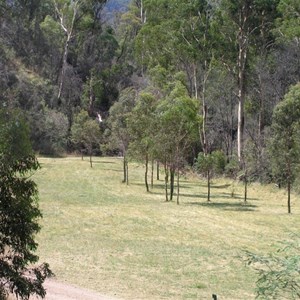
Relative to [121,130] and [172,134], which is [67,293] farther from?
[121,130]

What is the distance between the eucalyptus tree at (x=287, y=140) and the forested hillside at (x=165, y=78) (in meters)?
0.08

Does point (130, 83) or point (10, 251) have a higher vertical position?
point (130, 83)

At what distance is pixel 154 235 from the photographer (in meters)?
24.7

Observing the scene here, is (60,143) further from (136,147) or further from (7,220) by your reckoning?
(7,220)

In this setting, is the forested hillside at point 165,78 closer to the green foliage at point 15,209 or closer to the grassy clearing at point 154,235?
the grassy clearing at point 154,235

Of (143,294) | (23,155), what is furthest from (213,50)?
(23,155)

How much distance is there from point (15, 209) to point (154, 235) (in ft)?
52.1

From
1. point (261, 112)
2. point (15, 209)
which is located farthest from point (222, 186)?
point (15, 209)

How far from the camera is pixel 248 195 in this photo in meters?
42.5

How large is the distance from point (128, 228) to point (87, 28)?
5575 centimetres

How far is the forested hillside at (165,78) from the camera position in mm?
38812

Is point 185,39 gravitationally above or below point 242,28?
below

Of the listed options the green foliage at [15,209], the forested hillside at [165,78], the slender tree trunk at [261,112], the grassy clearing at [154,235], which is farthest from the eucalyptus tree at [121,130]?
the green foliage at [15,209]

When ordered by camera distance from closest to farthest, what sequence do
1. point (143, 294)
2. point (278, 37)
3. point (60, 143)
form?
1. point (143, 294)
2. point (278, 37)
3. point (60, 143)
